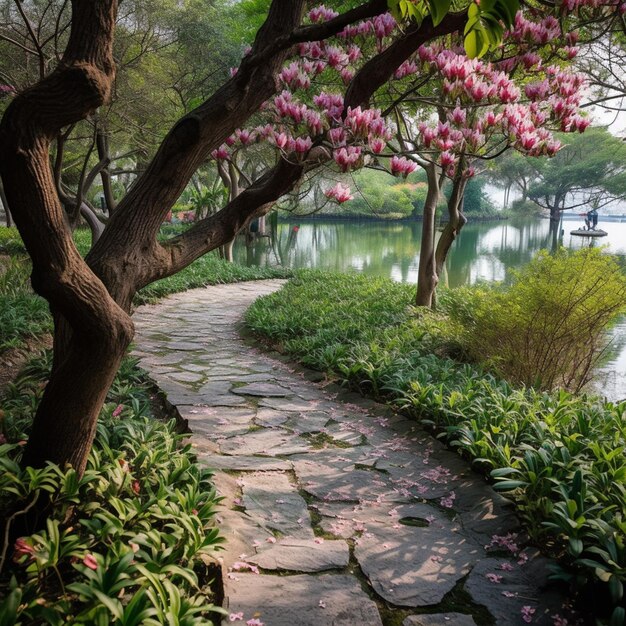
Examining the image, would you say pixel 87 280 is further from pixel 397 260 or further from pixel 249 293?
pixel 397 260

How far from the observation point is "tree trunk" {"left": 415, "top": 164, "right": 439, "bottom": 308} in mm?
7551

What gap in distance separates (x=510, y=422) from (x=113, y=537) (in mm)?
2405

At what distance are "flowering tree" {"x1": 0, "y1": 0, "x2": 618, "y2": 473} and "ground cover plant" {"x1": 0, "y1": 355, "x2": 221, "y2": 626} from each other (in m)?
0.16

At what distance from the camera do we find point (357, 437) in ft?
12.6

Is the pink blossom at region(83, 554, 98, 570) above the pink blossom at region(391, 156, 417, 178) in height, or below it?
below

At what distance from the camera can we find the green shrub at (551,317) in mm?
4777

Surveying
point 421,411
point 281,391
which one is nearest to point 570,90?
point 421,411

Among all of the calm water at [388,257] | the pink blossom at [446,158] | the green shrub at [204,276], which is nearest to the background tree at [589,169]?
the calm water at [388,257]

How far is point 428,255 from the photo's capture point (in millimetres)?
7523

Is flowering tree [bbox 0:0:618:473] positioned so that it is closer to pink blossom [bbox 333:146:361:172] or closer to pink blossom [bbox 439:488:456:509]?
pink blossom [bbox 333:146:361:172]

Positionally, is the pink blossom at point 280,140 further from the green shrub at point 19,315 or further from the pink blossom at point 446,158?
the green shrub at point 19,315

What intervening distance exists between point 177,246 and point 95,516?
126 cm

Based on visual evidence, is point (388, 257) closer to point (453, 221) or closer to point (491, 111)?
point (453, 221)

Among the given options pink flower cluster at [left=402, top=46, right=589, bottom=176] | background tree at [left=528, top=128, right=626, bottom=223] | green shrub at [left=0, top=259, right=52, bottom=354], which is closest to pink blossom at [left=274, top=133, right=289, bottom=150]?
pink flower cluster at [left=402, top=46, right=589, bottom=176]
